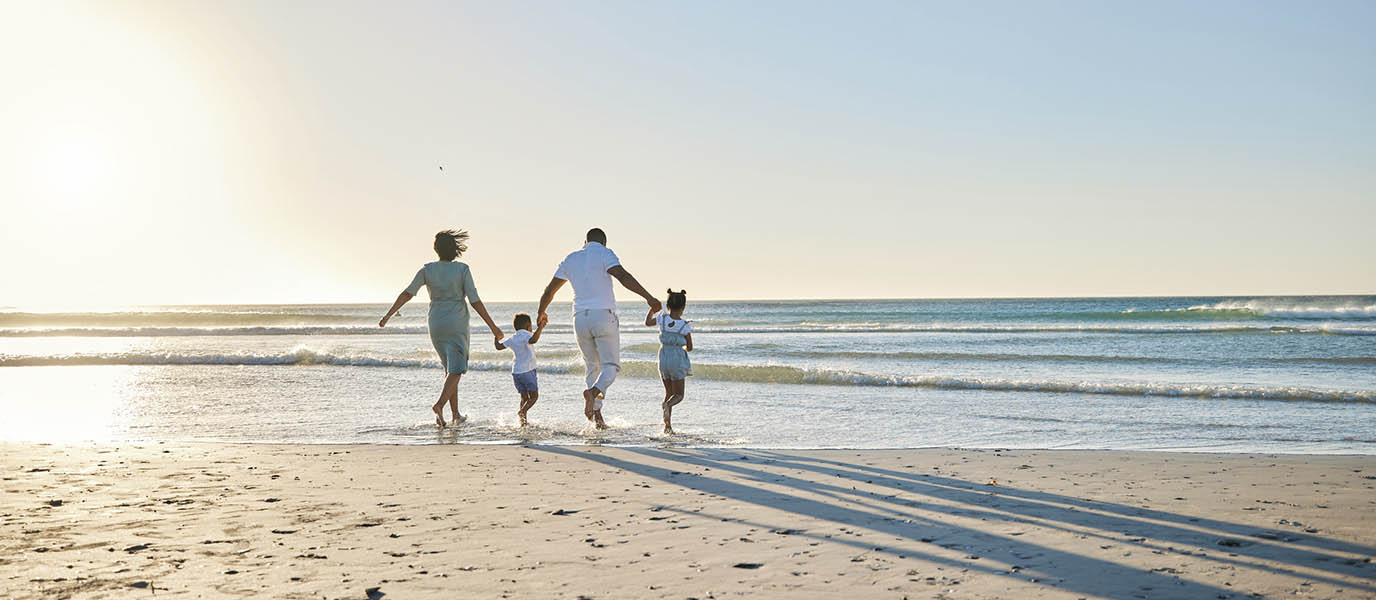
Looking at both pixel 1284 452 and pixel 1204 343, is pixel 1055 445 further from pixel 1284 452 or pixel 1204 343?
pixel 1204 343

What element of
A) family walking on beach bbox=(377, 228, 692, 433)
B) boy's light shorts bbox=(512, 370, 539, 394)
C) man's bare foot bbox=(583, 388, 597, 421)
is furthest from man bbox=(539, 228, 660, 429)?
boy's light shorts bbox=(512, 370, 539, 394)

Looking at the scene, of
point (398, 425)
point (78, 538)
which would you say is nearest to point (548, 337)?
Answer: point (398, 425)

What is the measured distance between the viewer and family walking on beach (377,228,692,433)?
25.6 ft

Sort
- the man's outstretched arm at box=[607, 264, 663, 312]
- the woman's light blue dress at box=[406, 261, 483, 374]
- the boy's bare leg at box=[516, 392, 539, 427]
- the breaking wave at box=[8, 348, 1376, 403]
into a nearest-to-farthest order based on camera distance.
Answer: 1. the man's outstretched arm at box=[607, 264, 663, 312]
2. the woman's light blue dress at box=[406, 261, 483, 374]
3. the boy's bare leg at box=[516, 392, 539, 427]
4. the breaking wave at box=[8, 348, 1376, 403]

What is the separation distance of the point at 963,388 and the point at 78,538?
10901mm

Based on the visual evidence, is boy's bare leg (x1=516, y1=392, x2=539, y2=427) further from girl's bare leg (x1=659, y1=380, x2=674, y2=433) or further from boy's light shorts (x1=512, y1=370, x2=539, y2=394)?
girl's bare leg (x1=659, y1=380, x2=674, y2=433)

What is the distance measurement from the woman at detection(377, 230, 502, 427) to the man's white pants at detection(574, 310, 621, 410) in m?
0.96

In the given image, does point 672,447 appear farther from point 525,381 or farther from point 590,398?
point 525,381

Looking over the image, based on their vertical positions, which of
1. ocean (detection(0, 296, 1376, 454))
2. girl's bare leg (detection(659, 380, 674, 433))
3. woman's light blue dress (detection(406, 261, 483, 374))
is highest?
woman's light blue dress (detection(406, 261, 483, 374))

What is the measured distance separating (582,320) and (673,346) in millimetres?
955

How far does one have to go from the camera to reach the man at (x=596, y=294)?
7.76 metres

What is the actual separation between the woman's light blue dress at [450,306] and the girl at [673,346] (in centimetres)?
180

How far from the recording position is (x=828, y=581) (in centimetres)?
350

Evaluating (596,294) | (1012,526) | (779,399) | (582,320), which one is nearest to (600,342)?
(582,320)
